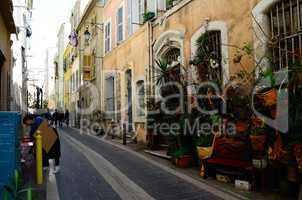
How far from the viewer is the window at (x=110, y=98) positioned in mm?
20125

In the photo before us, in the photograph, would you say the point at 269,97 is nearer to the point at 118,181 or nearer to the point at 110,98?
the point at 118,181

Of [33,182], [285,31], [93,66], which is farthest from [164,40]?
[93,66]

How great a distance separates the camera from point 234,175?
6.95m

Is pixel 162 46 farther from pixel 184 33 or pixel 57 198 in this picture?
pixel 57 198

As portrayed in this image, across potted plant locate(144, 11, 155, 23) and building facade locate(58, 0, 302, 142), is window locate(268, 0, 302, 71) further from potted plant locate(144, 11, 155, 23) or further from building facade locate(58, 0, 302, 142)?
potted plant locate(144, 11, 155, 23)

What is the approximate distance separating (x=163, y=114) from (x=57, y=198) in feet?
16.8

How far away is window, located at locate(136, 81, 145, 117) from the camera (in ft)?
49.6

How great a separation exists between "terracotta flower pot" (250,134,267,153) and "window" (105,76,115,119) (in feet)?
45.3

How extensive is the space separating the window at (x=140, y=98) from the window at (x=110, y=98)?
4455 millimetres

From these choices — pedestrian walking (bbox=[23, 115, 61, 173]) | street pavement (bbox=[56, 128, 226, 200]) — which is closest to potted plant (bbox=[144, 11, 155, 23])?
street pavement (bbox=[56, 128, 226, 200])

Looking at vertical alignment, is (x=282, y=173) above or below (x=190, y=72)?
below


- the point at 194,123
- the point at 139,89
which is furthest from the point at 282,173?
the point at 139,89

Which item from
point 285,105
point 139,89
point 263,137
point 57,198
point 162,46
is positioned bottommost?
point 57,198

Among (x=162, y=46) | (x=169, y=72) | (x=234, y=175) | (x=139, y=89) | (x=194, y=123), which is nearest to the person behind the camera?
(x=234, y=175)
